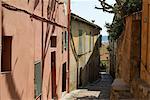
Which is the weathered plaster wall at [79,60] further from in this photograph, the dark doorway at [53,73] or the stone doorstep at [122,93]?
the stone doorstep at [122,93]

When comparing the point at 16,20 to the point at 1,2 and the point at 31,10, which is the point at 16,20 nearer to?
the point at 1,2

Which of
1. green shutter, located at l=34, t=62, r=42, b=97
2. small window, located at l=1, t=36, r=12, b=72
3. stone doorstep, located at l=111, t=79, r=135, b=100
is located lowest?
stone doorstep, located at l=111, t=79, r=135, b=100

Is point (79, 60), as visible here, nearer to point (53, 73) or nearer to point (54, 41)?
point (53, 73)

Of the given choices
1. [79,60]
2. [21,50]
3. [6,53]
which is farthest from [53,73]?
[79,60]

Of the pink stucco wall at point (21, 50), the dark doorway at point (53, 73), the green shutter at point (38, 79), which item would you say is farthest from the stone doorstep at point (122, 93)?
the dark doorway at point (53, 73)

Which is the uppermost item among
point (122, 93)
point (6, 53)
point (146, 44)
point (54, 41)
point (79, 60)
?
point (54, 41)

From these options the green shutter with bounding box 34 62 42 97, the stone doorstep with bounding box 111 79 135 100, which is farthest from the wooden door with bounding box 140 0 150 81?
the green shutter with bounding box 34 62 42 97

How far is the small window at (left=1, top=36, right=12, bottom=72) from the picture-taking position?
7886 millimetres

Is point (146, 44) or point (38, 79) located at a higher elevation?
point (146, 44)

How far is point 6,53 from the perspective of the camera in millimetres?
7910

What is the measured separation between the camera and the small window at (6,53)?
7.89 m

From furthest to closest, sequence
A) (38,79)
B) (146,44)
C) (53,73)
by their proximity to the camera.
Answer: (53,73)
(38,79)
(146,44)

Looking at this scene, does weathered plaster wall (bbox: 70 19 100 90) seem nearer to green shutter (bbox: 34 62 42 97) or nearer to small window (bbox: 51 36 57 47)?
small window (bbox: 51 36 57 47)

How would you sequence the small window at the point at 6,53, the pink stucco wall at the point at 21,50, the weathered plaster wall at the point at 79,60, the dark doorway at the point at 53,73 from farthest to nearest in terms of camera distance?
the weathered plaster wall at the point at 79,60 → the dark doorway at the point at 53,73 → the small window at the point at 6,53 → the pink stucco wall at the point at 21,50
